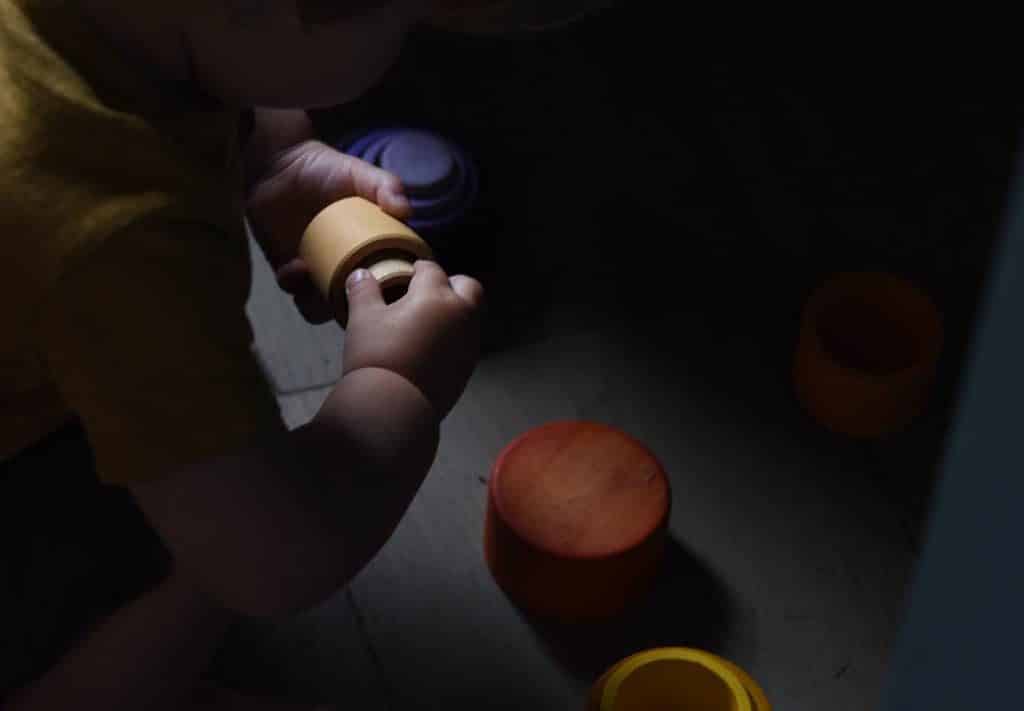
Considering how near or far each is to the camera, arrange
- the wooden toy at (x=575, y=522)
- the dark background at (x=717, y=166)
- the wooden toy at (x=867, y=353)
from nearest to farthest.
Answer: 1. the wooden toy at (x=575, y=522)
2. the wooden toy at (x=867, y=353)
3. the dark background at (x=717, y=166)

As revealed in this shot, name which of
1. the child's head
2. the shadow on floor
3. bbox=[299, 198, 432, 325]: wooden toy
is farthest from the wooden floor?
the child's head

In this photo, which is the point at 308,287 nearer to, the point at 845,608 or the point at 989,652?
the point at 845,608

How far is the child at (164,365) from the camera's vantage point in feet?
2.08

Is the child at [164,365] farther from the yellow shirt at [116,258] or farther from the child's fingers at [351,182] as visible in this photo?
the child's fingers at [351,182]

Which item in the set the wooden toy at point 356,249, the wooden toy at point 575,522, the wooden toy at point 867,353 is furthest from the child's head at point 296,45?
the wooden toy at point 867,353

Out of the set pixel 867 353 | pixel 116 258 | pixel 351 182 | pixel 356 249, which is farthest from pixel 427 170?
pixel 116 258

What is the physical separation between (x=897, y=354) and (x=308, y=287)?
47cm

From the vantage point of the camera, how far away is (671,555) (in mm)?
1001

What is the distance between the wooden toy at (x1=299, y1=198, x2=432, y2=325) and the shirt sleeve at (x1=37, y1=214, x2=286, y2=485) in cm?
15

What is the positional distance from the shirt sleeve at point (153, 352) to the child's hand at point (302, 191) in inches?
9.6

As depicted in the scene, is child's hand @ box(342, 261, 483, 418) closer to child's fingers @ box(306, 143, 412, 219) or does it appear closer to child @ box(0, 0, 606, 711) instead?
child @ box(0, 0, 606, 711)

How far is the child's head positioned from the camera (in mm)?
642

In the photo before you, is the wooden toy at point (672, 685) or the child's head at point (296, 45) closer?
the child's head at point (296, 45)

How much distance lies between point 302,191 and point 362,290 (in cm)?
15
